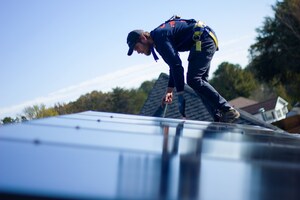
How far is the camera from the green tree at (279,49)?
74.4 ft

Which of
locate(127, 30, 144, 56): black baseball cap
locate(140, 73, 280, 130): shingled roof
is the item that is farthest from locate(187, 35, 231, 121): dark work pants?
locate(140, 73, 280, 130): shingled roof

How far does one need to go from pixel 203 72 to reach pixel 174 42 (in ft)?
1.39

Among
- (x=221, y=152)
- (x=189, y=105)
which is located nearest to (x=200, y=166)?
(x=221, y=152)

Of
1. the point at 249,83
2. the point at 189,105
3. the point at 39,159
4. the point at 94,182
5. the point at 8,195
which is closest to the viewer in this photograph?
the point at 8,195

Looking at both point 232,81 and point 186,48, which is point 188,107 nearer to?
point 186,48

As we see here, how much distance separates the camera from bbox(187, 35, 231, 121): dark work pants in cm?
446

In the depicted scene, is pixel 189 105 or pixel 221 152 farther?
pixel 189 105

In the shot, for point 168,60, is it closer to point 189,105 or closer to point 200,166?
point 200,166

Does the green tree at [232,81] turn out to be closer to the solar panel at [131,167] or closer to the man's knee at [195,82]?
the man's knee at [195,82]

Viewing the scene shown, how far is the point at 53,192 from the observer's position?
3.90ft

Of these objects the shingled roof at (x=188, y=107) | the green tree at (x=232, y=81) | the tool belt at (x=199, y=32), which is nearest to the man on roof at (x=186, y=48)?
the tool belt at (x=199, y=32)

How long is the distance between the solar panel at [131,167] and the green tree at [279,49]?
21.0 m

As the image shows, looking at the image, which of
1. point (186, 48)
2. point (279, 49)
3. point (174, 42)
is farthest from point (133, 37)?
point (279, 49)

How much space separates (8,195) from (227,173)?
899 millimetres
